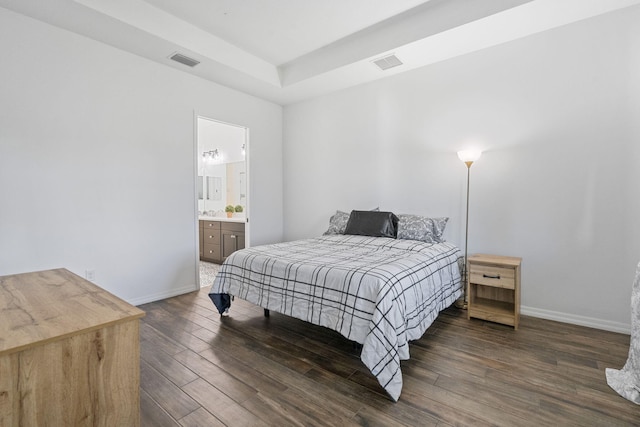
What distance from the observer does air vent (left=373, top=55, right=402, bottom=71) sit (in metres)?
3.41

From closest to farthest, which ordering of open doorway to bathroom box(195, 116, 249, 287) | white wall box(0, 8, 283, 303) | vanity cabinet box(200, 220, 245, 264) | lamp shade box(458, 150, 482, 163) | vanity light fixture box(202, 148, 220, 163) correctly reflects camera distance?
white wall box(0, 8, 283, 303) → lamp shade box(458, 150, 482, 163) → vanity cabinet box(200, 220, 245, 264) → open doorway to bathroom box(195, 116, 249, 287) → vanity light fixture box(202, 148, 220, 163)

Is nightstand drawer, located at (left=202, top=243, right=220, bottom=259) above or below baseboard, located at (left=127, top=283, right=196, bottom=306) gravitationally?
above

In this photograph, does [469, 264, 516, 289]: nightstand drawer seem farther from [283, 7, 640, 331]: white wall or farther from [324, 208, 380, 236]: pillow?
[324, 208, 380, 236]: pillow

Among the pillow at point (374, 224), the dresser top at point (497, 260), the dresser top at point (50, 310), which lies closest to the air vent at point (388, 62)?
the pillow at point (374, 224)

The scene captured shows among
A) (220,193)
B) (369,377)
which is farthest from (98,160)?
(220,193)

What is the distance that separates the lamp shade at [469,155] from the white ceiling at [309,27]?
3.54 feet

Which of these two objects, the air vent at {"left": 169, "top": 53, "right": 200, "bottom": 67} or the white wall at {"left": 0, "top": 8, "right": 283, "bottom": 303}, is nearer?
the white wall at {"left": 0, "top": 8, "right": 283, "bottom": 303}

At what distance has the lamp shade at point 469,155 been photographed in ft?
10.3

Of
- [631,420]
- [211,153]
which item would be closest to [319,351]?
[631,420]

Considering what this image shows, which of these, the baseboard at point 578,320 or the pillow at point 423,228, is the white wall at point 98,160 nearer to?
the pillow at point 423,228

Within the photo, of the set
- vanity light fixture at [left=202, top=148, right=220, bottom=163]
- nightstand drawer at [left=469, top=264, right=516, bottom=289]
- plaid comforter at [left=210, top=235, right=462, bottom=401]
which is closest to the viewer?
plaid comforter at [left=210, top=235, right=462, bottom=401]

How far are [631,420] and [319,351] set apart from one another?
177 centimetres

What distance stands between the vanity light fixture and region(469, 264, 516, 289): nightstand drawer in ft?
17.2

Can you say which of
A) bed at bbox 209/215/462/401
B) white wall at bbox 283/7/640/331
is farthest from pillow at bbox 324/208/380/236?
bed at bbox 209/215/462/401
